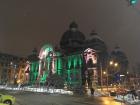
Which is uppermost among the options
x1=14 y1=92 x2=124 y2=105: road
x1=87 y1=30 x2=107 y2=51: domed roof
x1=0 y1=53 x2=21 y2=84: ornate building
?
x1=87 y1=30 x2=107 y2=51: domed roof

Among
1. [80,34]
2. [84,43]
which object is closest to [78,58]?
[84,43]

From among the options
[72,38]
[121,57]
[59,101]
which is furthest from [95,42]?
[59,101]

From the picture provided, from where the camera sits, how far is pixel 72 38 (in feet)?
417

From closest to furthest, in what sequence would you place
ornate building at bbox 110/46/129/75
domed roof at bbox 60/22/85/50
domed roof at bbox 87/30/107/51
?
domed roof at bbox 87/30/107/51
domed roof at bbox 60/22/85/50
ornate building at bbox 110/46/129/75

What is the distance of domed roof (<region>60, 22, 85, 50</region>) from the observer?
12640 cm

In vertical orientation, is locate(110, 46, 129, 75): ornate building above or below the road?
above

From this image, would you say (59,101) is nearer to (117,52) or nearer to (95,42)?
(95,42)

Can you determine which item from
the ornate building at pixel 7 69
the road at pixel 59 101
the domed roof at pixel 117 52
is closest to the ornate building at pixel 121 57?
the domed roof at pixel 117 52

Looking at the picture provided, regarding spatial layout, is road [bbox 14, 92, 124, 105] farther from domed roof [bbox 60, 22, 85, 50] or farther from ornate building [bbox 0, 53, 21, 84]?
ornate building [bbox 0, 53, 21, 84]

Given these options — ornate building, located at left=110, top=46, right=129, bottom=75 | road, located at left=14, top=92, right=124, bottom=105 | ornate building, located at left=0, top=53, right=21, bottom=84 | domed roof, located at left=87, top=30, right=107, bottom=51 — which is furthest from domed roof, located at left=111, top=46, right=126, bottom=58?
road, located at left=14, top=92, right=124, bottom=105

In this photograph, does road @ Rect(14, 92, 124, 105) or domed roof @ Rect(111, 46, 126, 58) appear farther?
domed roof @ Rect(111, 46, 126, 58)

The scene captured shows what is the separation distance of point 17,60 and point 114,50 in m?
63.8

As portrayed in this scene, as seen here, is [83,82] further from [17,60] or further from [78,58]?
[17,60]

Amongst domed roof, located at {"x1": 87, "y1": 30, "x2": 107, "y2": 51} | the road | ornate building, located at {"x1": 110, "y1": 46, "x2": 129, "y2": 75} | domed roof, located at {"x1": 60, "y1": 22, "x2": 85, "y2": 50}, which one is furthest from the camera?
ornate building, located at {"x1": 110, "y1": 46, "x2": 129, "y2": 75}
